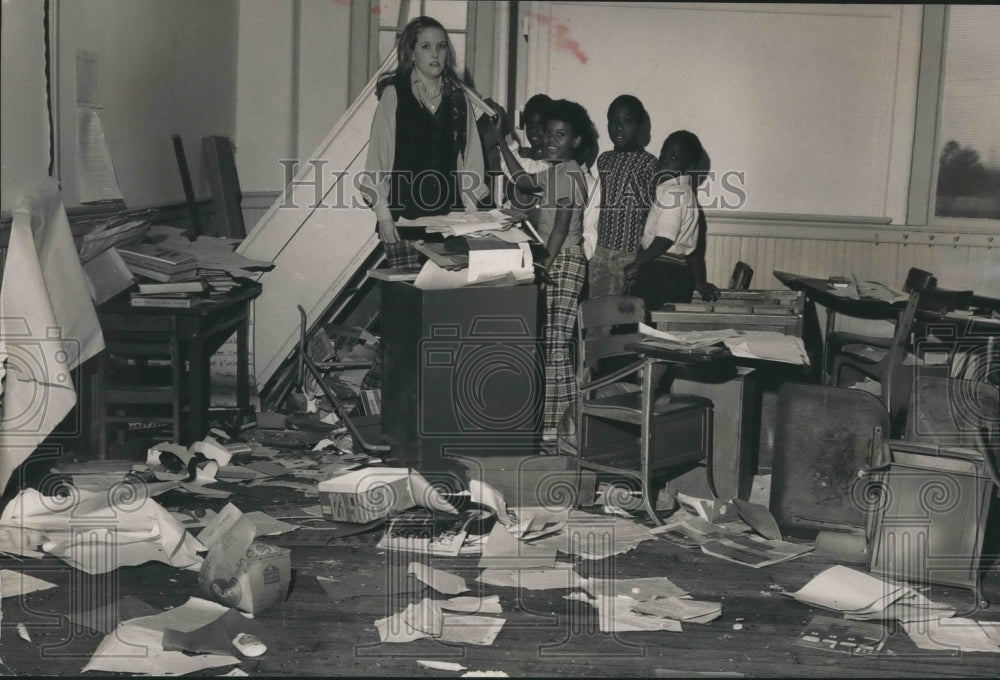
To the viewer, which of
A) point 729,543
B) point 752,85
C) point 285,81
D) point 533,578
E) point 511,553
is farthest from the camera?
point 285,81

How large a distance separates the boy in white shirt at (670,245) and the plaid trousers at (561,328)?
45 centimetres

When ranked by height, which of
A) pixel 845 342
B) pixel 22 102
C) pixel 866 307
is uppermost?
pixel 22 102

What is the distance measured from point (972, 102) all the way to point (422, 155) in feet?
12.3

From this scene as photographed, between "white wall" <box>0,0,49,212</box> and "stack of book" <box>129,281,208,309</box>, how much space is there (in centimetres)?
78

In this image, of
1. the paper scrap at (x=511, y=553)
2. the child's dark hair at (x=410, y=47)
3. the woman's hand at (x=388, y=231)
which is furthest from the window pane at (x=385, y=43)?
the paper scrap at (x=511, y=553)

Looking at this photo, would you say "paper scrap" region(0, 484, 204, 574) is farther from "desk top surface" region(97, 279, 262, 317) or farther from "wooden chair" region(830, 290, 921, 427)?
"wooden chair" region(830, 290, 921, 427)

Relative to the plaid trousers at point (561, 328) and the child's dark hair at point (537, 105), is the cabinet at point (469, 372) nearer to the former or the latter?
the plaid trousers at point (561, 328)

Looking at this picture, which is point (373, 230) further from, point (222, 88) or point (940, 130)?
point (940, 130)

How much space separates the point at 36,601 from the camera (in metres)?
3.56

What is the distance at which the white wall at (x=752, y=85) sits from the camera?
698 cm

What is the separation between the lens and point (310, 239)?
21.0ft

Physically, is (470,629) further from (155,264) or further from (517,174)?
(517,174)

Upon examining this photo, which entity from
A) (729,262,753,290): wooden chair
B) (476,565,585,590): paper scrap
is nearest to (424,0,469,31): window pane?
(729,262,753,290): wooden chair

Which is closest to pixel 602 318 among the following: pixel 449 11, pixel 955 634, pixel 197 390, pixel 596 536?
pixel 596 536
